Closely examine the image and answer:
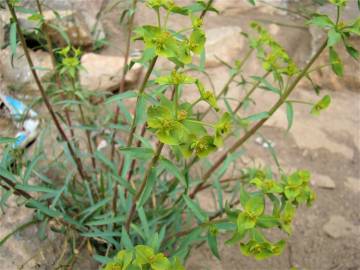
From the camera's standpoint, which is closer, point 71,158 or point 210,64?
point 71,158

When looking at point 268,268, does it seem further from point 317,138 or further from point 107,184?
point 317,138

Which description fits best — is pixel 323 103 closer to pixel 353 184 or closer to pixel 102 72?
pixel 353 184

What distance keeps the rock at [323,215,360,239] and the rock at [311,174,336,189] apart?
0.22 metres

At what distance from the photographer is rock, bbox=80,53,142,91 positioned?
112 inches

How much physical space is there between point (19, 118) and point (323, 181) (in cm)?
166

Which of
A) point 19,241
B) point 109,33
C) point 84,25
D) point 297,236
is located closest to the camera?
point 19,241

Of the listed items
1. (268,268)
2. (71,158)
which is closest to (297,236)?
(268,268)

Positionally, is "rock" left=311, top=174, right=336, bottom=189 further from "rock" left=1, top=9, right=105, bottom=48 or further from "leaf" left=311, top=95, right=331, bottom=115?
"rock" left=1, top=9, right=105, bottom=48

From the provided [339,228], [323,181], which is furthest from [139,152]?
[323,181]

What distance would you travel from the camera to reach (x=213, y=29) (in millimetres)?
3547

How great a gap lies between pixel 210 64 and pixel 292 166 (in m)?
0.99

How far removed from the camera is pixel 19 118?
2.25 meters

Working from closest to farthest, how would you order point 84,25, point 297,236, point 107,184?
point 107,184, point 297,236, point 84,25

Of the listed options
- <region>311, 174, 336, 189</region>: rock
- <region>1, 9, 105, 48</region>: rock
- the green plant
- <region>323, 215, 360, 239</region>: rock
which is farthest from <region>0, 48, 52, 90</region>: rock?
<region>323, 215, 360, 239</region>: rock
